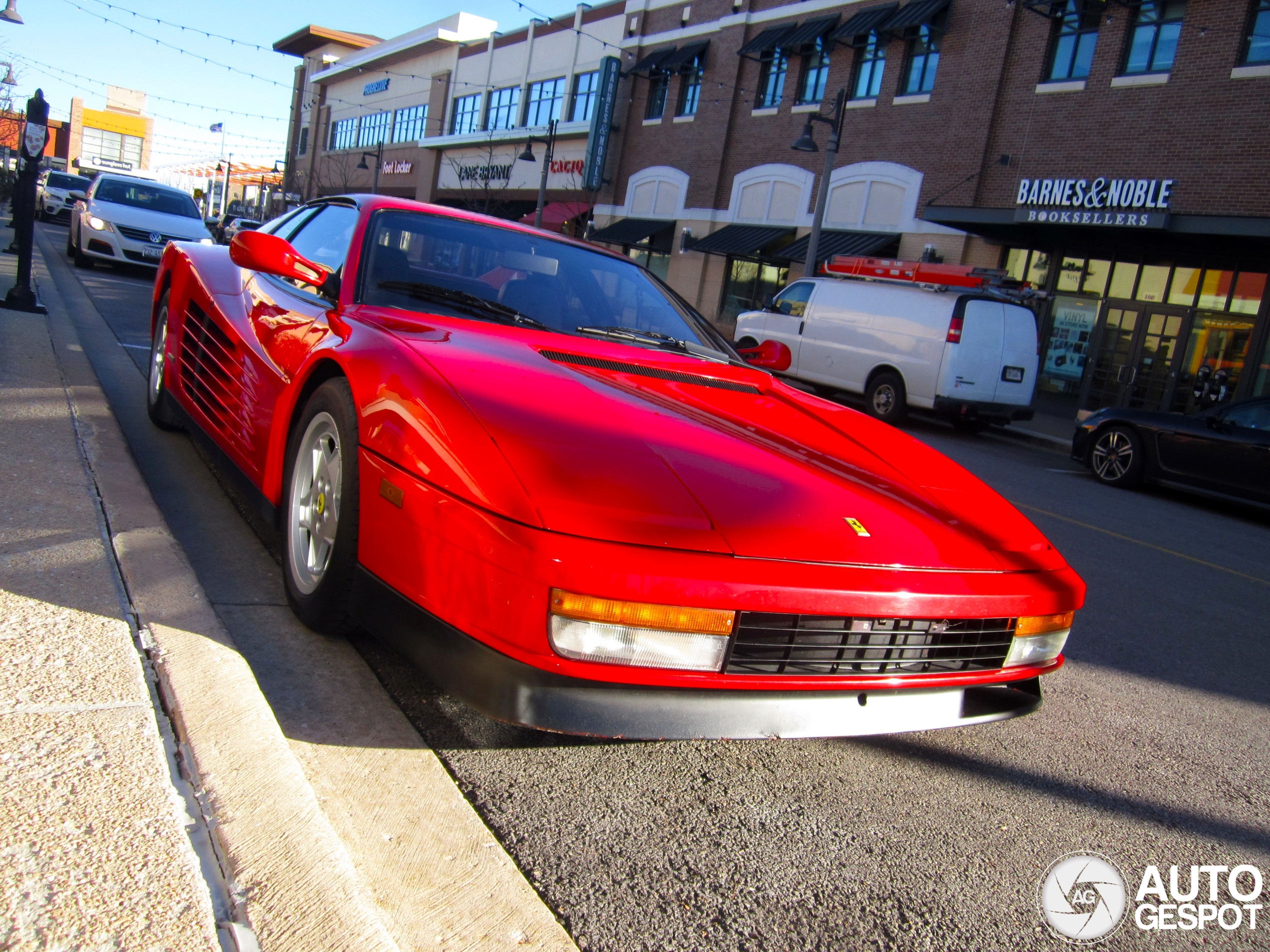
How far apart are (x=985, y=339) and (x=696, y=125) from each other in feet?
60.5

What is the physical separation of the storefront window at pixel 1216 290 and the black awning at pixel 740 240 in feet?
34.5

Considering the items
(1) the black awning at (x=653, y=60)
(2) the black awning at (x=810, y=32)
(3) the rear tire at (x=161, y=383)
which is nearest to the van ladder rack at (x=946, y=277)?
(3) the rear tire at (x=161, y=383)

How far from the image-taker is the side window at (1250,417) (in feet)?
32.1

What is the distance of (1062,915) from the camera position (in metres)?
2.16

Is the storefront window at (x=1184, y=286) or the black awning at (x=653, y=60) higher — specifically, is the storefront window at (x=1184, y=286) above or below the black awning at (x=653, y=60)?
below

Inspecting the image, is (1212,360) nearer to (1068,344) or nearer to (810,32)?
(1068,344)

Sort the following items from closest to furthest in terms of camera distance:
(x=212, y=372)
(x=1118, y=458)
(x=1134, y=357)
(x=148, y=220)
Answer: (x=212, y=372)
(x=1118, y=458)
(x=148, y=220)
(x=1134, y=357)

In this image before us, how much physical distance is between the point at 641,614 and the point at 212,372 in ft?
9.57

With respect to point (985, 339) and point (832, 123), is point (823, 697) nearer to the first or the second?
point (985, 339)

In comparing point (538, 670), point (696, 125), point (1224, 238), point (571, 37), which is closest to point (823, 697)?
point (538, 670)

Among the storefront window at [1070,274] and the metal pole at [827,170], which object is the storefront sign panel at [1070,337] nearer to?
the storefront window at [1070,274]

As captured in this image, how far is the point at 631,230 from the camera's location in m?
31.0

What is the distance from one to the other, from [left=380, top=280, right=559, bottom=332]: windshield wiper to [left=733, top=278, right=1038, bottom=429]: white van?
9.59 meters

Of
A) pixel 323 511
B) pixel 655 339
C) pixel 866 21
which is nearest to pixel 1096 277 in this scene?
pixel 866 21
